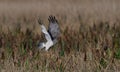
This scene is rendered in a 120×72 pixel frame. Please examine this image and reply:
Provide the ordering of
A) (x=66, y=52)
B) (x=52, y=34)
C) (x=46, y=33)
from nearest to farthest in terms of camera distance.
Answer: (x=46, y=33), (x=52, y=34), (x=66, y=52)

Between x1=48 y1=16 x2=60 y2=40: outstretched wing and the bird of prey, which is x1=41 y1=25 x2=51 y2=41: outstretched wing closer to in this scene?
the bird of prey

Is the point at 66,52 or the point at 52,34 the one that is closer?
the point at 52,34

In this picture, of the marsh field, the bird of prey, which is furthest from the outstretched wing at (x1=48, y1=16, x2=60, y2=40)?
the marsh field

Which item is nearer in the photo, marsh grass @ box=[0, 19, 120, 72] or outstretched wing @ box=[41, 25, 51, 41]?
marsh grass @ box=[0, 19, 120, 72]

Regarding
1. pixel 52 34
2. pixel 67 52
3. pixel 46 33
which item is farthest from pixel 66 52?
pixel 46 33

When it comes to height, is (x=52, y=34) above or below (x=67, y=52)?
above

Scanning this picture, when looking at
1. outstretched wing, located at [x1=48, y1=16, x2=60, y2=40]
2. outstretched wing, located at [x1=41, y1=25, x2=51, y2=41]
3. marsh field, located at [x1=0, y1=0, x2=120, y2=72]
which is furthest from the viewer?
outstretched wing, located at [x1=48, y1=16, x2=60, y2=40]

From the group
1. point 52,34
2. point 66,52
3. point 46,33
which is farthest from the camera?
point 66,52

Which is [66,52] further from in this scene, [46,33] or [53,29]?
[46,33]

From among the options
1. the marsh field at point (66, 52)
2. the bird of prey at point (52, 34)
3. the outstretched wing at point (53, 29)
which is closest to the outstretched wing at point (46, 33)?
the bird of prey at point (52, 34)

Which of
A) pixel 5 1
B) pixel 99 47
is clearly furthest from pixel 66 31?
Result: pixel 5 1

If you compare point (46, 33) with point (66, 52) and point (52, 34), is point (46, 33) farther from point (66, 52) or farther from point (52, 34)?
point (66, 52)

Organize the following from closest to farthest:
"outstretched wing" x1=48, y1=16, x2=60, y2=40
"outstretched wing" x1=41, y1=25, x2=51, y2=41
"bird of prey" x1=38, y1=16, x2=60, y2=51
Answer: "outstretched wing" x1=41, y1=25, x2=51, y2=41 < "bird of prey" x1=38, y1=16, x2=60, y2=51 < "outstretched wing" x1=48, y1=16, x2=60, y2=40

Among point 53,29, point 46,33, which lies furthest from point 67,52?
point 46,33
